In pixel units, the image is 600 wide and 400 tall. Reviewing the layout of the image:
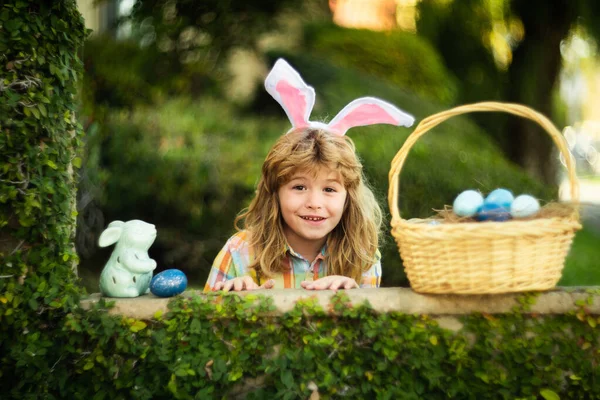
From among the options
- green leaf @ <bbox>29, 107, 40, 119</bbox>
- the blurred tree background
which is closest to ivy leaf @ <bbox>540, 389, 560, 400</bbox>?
green leaf @ <bbox>29, 107, 40, 119</bbox>

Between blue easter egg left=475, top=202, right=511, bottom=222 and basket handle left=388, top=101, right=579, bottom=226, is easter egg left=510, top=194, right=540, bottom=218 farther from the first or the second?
basket handle left=388, top=101, right=579, bottom=226

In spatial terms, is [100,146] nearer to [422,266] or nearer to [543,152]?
[422,266]

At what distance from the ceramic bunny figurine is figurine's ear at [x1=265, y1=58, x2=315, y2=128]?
796 mm

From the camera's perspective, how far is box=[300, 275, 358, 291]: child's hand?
246 cm

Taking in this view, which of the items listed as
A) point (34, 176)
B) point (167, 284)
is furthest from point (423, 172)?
point (34, 176)

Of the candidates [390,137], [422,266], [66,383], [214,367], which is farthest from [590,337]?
[390,137]

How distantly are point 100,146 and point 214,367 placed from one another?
272cm

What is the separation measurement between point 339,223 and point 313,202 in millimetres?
321

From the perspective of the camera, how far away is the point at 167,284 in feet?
7.84

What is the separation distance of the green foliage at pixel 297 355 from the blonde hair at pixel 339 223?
1.70ft

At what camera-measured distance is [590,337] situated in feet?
7.34

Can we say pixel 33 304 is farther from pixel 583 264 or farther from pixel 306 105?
→ pixel 583 264

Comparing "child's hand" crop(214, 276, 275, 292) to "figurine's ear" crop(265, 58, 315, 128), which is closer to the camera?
"child's hand" crop(214, 276, 275, 292)

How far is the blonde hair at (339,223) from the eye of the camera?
271cm
